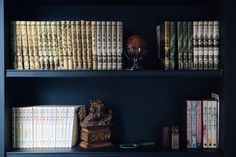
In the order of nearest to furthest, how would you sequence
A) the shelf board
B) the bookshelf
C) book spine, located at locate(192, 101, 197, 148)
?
1. the shelf board
2. book spine, located at locate(192, 101, 197, 148)
3. the bookshelf

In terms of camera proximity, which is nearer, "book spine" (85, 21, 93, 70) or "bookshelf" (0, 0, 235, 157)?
"book spine" (85, 21, 93, 70)

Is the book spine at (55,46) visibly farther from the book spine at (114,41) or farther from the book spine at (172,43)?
the book spine at (172,43)

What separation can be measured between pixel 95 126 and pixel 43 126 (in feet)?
0.85

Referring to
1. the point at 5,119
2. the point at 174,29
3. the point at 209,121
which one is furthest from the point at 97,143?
the point at 174,29

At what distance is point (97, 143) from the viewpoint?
1.71 metres

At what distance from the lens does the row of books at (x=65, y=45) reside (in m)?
1.64

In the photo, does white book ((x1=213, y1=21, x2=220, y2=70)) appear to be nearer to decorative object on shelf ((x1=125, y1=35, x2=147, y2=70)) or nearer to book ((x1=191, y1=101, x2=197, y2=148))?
book ((x1=191, y1=101, x2=197, y2=148))

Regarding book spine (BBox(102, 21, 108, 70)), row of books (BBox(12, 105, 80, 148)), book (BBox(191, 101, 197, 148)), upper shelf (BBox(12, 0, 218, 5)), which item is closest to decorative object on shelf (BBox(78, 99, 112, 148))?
row of books (BBox(12, 105, 80, 148))

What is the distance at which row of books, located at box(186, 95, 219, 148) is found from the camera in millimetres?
1680

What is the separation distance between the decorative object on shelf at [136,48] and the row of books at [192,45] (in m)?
0.12

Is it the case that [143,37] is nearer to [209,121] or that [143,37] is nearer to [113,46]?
[113,46]

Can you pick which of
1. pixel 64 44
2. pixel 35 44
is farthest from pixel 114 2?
pixel 35 44

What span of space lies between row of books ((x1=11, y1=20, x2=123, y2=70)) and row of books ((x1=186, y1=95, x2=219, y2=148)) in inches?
16.9

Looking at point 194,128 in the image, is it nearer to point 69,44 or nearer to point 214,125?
point 214,125
